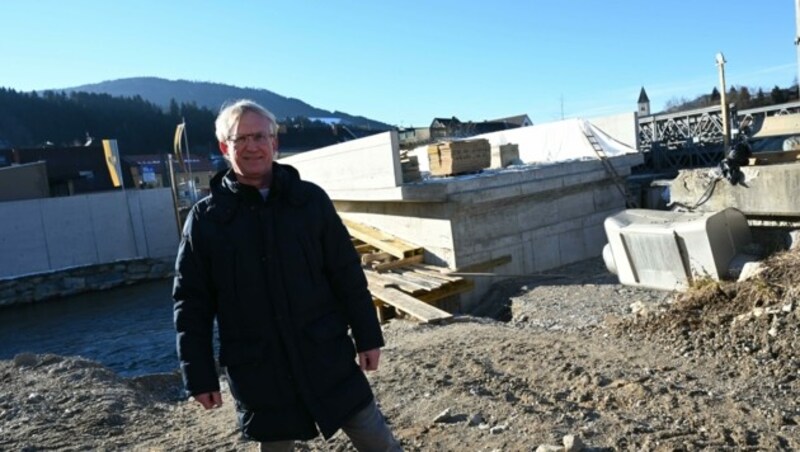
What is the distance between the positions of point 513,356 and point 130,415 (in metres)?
3.57

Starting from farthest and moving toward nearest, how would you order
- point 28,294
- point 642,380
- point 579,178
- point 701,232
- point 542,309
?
1. point 28,294
2. point 579,178
3. point 542,309
4. point 701,232
5. point 642,380

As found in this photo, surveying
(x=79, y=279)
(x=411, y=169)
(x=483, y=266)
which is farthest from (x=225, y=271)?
(x=79, y=279)

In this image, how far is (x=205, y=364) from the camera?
2529 millimetres

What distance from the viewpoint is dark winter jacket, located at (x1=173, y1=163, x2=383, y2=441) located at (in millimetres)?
2467

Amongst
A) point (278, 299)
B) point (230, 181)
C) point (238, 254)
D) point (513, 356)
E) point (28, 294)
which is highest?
point (230, 181)

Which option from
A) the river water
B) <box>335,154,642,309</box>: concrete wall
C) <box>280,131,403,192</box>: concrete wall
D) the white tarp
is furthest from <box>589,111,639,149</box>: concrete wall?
the river water

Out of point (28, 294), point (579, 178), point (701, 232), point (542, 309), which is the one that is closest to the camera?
point (701, 232)

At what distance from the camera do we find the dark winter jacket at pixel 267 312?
247cm

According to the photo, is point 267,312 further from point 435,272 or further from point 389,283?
point 435,272

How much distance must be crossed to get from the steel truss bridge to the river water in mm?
13230

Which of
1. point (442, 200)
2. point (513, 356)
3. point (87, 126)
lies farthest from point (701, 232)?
point (87, 126)

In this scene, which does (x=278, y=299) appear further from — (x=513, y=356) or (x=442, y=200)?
(x=442, y=200)

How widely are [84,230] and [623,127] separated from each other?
24742mm

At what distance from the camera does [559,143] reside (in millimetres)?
15234
